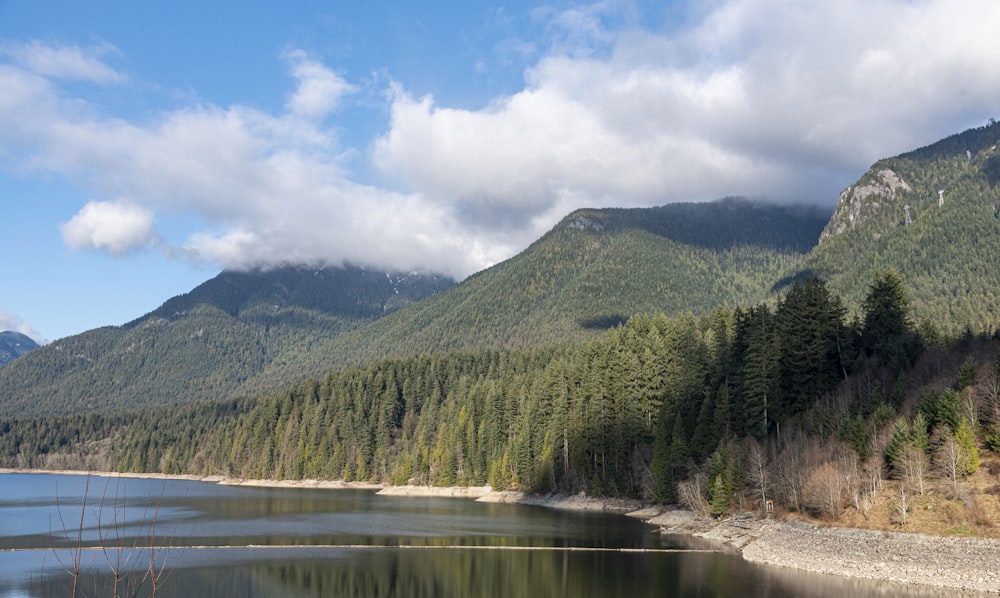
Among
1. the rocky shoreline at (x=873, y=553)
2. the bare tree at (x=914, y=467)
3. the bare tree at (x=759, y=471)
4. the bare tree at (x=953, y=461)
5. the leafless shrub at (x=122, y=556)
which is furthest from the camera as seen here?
the bare tree at (x=759, y=471)

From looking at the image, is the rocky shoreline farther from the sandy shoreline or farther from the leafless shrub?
the leafless shrub

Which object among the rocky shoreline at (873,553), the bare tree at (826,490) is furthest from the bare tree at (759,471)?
the bare tree at (826,490)

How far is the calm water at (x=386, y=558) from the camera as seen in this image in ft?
194

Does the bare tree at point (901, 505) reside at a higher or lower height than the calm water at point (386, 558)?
higher

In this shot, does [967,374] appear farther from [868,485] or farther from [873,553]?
[873,553]

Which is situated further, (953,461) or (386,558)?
(386,558)

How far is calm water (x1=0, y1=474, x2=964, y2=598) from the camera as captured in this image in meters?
59.3

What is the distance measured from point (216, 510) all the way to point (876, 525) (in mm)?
92786

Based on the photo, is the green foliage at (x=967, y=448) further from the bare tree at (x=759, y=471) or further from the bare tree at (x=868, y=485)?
the bare tree at (x=759, y=471)

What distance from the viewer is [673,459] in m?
102

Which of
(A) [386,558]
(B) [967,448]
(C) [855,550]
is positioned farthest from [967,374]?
(A) [386,558]

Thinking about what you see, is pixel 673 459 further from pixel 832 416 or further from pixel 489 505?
pixel 489 505

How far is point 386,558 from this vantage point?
2911 inches

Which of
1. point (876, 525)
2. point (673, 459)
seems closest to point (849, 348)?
point (673, 459)
